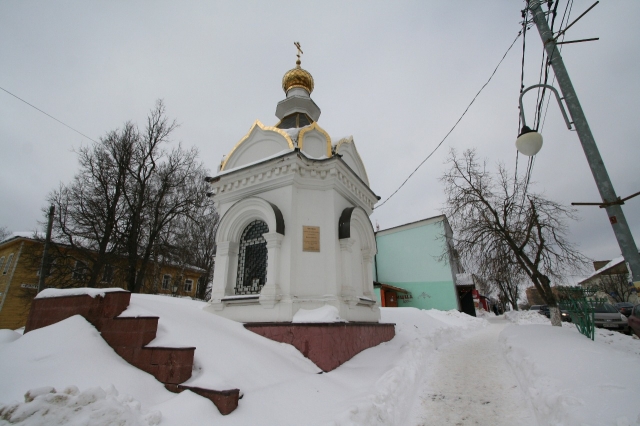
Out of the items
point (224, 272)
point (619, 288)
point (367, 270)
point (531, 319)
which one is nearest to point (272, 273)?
point (224, 272)

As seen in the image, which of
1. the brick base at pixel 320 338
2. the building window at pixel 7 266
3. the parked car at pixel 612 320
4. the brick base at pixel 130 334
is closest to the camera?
the brick base at pixel 130 334

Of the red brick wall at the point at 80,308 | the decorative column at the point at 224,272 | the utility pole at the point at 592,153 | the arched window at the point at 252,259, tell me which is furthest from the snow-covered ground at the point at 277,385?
the utility pole at the point at 592,153

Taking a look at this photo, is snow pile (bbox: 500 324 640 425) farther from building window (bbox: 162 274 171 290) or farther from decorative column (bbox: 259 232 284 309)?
building window (bbox: 162 274 171 290)

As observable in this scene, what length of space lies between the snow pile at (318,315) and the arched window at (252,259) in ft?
4.30

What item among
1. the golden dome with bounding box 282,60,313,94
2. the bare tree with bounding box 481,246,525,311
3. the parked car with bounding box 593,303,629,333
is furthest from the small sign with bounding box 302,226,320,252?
the parked car with bounding box 593,303,629,333

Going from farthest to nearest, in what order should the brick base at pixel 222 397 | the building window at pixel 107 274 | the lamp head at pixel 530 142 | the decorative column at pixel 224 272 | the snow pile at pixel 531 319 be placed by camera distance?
the snow pile at pixel 531 319, the building window at pixel 107 274, the decorative column at pixel 224 272, the lamp head at pixel 530 142, the brick base at pixel 222 397

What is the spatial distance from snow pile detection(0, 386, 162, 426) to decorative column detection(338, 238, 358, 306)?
4.45m

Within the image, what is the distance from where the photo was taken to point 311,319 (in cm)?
579

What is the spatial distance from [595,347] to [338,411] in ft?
16.9

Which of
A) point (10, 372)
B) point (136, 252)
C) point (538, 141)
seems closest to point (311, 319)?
point (10, 372)

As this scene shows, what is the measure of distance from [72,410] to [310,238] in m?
4.76

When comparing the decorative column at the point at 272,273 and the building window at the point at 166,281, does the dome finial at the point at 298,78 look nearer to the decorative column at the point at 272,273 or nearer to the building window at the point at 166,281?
the decorative column at the point at 272,273

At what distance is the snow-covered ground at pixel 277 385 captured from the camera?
109 inches

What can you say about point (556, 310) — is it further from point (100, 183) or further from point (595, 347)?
point (100, 183)
